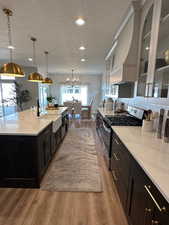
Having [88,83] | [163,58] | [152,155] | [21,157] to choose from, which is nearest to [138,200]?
[152,155]

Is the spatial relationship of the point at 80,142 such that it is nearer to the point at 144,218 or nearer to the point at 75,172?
the point at 75,172

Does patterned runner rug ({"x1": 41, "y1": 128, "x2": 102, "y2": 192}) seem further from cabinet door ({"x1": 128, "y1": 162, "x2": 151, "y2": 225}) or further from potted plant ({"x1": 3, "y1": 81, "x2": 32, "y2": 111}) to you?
potted plant ({"x1": 3, "y1": 81, "x2": 32, "y2": 111})

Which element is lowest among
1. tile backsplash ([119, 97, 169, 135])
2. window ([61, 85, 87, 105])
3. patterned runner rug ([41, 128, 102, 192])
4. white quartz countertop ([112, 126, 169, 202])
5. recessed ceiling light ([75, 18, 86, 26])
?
patterned runner rug ([41, 128, 102, 192])

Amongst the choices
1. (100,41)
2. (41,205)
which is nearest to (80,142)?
(41,205)

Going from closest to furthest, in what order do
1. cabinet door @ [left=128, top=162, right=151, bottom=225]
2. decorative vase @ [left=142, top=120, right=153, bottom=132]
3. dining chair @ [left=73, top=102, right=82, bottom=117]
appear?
cabinet door @ [left=128, top=162, right=151, bottom=225]
decorative vase @ [left=142, top=120, right=153, bottom=132]
dining chair @ [left=73, top=102, right=82, bottom=117]

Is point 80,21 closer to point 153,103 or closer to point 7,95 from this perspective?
point 153,103

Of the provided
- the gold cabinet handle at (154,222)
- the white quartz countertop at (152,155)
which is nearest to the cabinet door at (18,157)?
the white quartz countertop at (152,155)

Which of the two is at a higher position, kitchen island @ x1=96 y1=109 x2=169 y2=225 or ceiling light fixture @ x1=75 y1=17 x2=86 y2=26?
ceiling light fixture @ x1=75 y1=17 x2=86 y2=26

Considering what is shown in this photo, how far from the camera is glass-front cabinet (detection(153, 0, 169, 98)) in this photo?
4.88ft

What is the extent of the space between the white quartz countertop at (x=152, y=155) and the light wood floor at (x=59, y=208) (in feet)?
3.14

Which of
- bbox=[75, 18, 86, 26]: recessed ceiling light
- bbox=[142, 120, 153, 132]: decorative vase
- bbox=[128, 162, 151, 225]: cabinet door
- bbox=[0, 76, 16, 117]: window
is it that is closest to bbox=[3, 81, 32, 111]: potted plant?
bbox=[0, 76, 16, 117]: window

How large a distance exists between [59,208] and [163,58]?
227cm

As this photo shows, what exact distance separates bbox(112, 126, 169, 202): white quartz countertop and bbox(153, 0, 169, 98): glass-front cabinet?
54 cm

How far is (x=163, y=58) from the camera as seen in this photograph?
5.07ft
